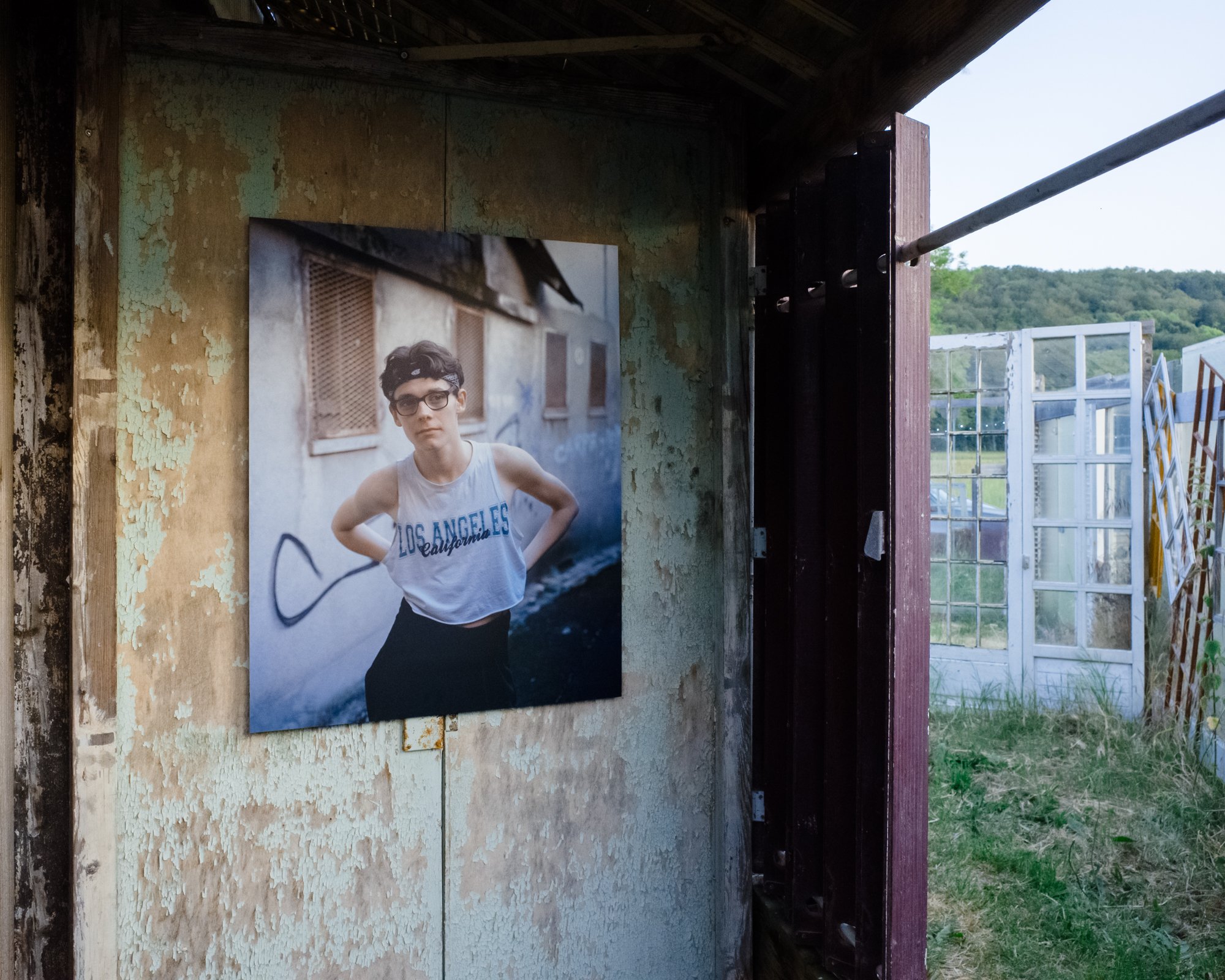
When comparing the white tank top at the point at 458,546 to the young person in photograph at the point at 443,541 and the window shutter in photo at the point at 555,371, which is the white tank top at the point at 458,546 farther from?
the window shutter in photo at the point at 555,371

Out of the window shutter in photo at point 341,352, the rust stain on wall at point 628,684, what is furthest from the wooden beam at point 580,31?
the window shutter in photo at point 341,352

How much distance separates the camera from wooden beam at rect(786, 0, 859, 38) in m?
1.63

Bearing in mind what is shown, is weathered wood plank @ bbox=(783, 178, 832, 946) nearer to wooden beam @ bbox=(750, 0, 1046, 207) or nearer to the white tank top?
wooden beam @ bbox=(750, 0, 1046, 207)

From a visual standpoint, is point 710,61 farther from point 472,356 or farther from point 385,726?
point 385,726

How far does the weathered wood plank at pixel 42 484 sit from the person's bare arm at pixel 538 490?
98 cm

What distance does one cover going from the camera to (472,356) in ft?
6.46

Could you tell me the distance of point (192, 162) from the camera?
1.82 metres

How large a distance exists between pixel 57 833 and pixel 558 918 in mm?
1214

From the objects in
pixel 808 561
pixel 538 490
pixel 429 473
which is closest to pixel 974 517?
pixel 808 561

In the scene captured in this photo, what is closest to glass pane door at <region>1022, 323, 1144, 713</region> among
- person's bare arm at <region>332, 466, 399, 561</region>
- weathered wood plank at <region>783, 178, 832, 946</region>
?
weathered wood plank at <region>783, 178, 832, 946</region>

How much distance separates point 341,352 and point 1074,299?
16672mm

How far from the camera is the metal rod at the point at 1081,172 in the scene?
3.31ft

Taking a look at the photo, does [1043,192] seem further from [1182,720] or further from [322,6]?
[1182,720]

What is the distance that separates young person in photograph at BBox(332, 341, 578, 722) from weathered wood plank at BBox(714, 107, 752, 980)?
1.63 ft
